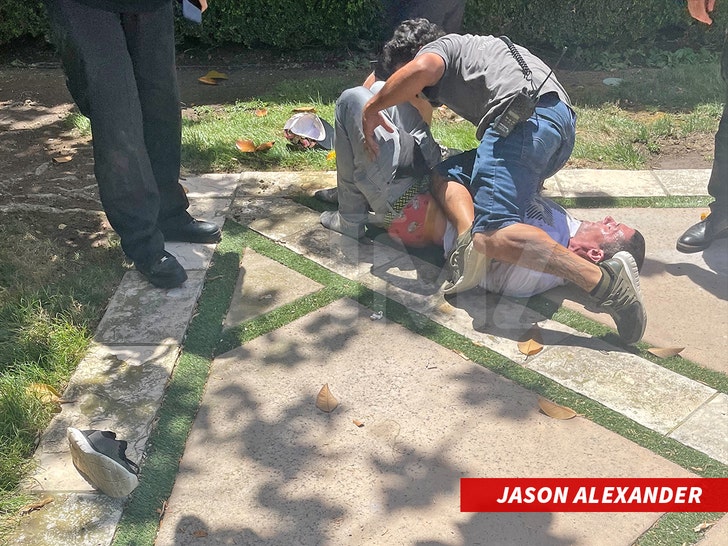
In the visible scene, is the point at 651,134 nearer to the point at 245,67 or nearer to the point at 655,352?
the point at 655,352

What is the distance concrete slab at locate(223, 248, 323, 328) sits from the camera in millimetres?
3682

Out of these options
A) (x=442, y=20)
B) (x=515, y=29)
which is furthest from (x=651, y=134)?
(x=515, y=29)

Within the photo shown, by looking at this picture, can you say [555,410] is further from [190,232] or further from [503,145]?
[190,232]

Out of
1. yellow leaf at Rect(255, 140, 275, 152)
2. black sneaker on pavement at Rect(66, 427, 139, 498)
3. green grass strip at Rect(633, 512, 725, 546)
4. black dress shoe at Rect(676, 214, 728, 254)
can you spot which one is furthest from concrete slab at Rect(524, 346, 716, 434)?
yellow leaf at Rect(255, 140, 275, 152)

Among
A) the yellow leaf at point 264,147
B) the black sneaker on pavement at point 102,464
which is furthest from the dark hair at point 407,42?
the black sneaker on pavement at point 102,464

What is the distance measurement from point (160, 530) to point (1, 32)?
612cm

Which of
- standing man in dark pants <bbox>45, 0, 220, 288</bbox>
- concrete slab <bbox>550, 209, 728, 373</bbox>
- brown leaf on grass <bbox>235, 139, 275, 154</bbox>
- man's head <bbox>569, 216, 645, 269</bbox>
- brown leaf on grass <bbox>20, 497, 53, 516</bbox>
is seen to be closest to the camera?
brown leaf on grass <bbox>20, 497, 53, 516</bbox>

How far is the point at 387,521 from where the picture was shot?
2592 mm

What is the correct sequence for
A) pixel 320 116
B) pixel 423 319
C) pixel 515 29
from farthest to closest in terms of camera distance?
1. pixel 515 29
2. pixel 320 116
3. pixel 423 319

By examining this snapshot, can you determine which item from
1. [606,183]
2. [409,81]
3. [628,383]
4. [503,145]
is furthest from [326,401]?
[606,183]

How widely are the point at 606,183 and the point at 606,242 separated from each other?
110 cm

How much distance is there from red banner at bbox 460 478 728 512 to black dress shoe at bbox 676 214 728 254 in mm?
1719

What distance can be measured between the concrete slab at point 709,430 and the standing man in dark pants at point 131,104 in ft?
7.24

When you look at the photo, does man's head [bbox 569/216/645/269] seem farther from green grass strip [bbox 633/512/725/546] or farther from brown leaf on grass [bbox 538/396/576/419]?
green grass strip [bbox 633/512/725/546]
